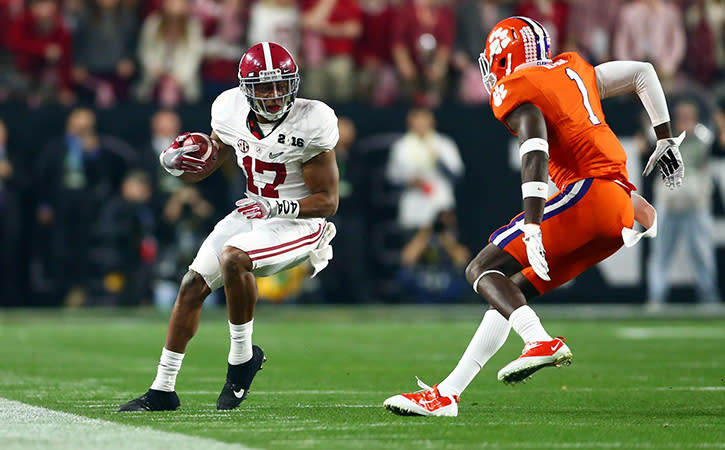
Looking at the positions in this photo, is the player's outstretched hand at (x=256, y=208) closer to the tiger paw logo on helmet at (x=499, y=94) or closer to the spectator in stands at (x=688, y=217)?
the tiger paw logo on helmet at (x=499, y=94)

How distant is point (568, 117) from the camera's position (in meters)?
5.47

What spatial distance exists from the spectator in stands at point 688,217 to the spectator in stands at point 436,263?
6.57 feet

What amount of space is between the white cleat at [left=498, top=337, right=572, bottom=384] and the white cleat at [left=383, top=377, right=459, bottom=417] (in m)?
0.46

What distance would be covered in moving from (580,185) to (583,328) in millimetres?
6162

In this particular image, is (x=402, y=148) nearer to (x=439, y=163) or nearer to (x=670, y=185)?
(x=439, y=163)

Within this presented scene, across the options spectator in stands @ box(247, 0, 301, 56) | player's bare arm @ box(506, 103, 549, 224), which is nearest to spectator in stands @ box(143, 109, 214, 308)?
spectator in stands @ box(247, 0, 301, 56)

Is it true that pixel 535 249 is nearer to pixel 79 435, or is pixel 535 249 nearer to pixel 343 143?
pixel 79 435

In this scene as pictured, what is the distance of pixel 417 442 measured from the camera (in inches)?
181

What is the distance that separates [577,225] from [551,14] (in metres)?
8.64

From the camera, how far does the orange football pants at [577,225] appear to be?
5391 millimetres

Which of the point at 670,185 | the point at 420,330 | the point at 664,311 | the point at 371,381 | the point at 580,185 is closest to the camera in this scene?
the point at 580,185

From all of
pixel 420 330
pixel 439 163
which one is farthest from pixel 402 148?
pixel 420 330

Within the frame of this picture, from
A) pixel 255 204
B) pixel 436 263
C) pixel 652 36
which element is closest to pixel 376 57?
pixel 436 263

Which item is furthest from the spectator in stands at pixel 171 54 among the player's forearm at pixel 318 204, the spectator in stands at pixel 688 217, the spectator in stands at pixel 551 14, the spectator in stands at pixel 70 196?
the player's forearm at pixel 318 204
